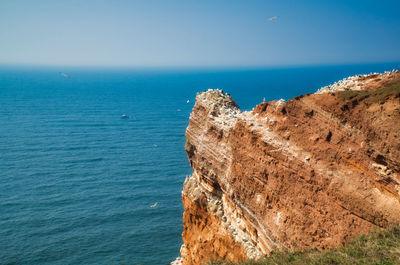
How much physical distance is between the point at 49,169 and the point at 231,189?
4677 centimetres

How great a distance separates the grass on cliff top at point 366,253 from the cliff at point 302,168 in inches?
23.9

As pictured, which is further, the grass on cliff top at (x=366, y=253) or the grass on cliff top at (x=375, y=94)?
the grass on cliff top at (x=375, y=94)

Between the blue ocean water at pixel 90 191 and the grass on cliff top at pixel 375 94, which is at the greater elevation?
the grass on cliff top at pixel 375 94

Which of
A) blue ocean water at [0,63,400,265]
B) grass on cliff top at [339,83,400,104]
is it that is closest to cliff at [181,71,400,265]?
grass on cliff top at [339,83,400,104]

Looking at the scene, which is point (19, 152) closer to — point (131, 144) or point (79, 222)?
point (131, 144)

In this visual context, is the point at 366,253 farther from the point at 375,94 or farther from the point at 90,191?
the point at 90,191

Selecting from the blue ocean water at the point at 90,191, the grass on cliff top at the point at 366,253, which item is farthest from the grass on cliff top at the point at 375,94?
the blue ocean water at the point at 90,191

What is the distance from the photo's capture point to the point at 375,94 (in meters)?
11.9

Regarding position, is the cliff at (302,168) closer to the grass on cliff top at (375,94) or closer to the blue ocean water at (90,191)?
the grass on cliff top at (375,94)

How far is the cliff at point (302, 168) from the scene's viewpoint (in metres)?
11.3

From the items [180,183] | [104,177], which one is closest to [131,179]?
[104,177]

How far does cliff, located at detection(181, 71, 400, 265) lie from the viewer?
11281 millimetres

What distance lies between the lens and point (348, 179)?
11859 mm

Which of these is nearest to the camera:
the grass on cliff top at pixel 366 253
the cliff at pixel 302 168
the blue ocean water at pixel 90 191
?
the grass on cliff top at pixel 366 253
